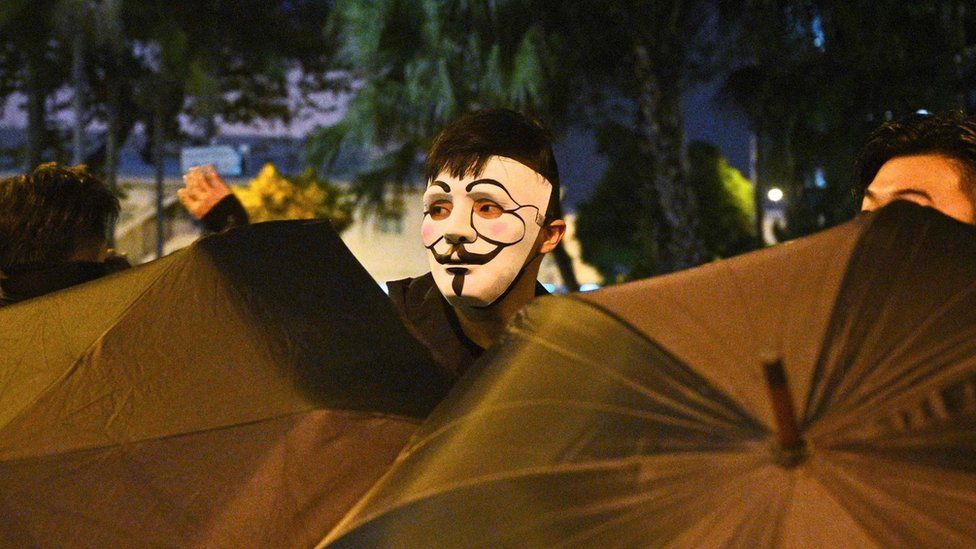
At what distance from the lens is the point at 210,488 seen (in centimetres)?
203

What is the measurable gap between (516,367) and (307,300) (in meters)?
0.84

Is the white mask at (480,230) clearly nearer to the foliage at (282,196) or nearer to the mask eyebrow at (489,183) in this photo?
the mask eyebrow at (489,183)

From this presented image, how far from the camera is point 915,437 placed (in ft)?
4.45

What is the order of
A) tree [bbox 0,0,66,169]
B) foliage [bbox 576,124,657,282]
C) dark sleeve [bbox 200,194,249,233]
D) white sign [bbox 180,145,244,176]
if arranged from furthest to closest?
foliage [bbox 576,124,657,282], tree [bbox 0,0,66,169], white sign [bbox 180,145,244,176], dark sleeve [bbox 200,194,249,233]

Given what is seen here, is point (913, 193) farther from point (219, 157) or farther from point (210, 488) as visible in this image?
Answer: point (219, 157)

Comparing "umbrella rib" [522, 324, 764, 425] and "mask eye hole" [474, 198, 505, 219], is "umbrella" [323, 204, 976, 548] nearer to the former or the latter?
"umbrella rib" [522, 324, 764, 425]

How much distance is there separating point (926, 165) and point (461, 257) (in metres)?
1.05

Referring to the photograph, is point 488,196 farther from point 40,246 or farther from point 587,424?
point 587,424

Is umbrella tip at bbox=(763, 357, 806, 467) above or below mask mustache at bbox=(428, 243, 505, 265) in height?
below

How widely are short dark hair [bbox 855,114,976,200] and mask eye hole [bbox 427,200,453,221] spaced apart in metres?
0.95

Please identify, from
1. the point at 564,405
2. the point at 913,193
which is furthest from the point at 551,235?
the point at 564,405

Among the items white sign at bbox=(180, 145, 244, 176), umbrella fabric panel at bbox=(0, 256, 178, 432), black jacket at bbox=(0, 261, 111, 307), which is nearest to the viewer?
umbrella fabric panel at bbox=(0, 256, 178, 432)

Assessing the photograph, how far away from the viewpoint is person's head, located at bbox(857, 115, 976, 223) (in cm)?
240

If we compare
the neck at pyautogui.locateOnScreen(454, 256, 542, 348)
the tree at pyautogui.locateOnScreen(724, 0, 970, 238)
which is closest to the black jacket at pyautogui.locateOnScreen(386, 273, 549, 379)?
the neck at pyautogui.locateOnScreen(454, 256, 542, 348)
